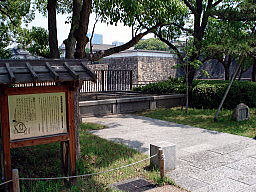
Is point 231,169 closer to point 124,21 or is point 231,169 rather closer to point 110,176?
point 110,176

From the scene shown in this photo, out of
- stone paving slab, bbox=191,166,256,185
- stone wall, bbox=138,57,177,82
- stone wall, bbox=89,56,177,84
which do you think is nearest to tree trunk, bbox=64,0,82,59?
stone paving slab, bbox=191,166,256,185

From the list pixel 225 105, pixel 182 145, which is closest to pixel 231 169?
pixel 182 145

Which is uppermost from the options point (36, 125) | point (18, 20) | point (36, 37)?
point (18, 20)

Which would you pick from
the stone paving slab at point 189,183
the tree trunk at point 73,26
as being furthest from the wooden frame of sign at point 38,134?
the tree trunk at point 73,26

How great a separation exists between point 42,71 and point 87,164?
2373 mm

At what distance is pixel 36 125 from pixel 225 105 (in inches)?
404

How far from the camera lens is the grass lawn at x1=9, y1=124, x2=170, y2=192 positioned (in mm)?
4863

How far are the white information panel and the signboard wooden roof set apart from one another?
0.43 meters

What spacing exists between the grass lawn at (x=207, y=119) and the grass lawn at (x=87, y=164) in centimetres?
388

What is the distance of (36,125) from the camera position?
4613 mm

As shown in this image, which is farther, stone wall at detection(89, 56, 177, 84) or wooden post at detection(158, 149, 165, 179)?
stone wall at detection(89, 56, 177, 84)

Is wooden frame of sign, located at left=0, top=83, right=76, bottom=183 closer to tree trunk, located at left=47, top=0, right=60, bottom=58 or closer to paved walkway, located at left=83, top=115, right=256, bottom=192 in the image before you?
paved walkway, located at left=83, top=115, right=256, bottom=192

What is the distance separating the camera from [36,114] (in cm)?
460

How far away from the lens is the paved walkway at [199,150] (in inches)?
199
